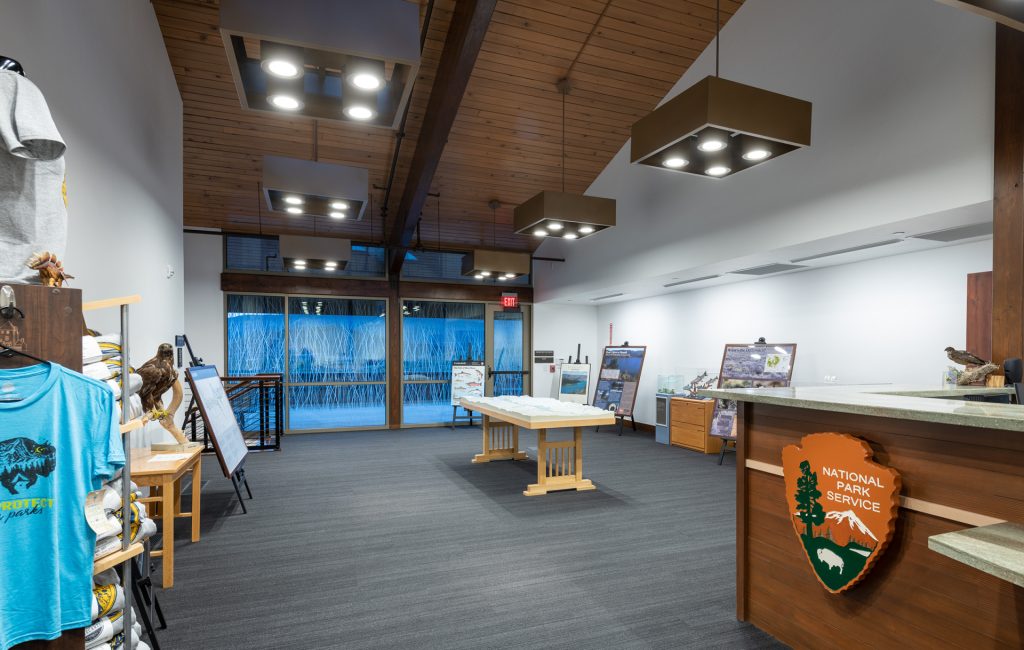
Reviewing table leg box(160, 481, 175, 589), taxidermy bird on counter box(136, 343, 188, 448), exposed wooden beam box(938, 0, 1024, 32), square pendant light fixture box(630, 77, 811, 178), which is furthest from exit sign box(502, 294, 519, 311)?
exposed wooden beam box(938, 0, 1024, 32)

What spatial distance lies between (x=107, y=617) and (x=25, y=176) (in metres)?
1.42

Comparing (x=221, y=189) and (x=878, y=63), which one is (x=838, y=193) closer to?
(x=878, y=63)

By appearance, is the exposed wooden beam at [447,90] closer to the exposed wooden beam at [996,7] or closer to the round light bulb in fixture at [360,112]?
the round light bulb in fixture at [360,112]

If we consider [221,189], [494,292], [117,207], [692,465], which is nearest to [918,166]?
[692,465]

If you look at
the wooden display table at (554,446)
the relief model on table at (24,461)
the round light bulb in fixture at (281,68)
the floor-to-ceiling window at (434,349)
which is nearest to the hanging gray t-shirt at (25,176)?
the relief model on table at (24,461)

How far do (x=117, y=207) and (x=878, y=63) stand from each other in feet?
17.2

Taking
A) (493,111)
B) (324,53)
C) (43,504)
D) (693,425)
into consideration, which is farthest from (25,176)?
(693,425)

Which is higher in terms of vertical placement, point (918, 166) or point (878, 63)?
point (878, 63)

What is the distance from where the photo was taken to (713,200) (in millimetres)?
5227

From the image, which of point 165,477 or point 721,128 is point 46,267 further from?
point 721,128

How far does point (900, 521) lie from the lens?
1.99 meters

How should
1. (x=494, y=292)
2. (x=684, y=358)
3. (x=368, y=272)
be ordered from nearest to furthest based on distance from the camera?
(x=684, y=358) < (x=368, y=272) < (x=494, y=292)

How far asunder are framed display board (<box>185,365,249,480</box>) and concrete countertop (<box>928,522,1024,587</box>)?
402cm

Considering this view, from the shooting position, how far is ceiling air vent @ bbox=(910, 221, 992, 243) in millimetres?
4027
